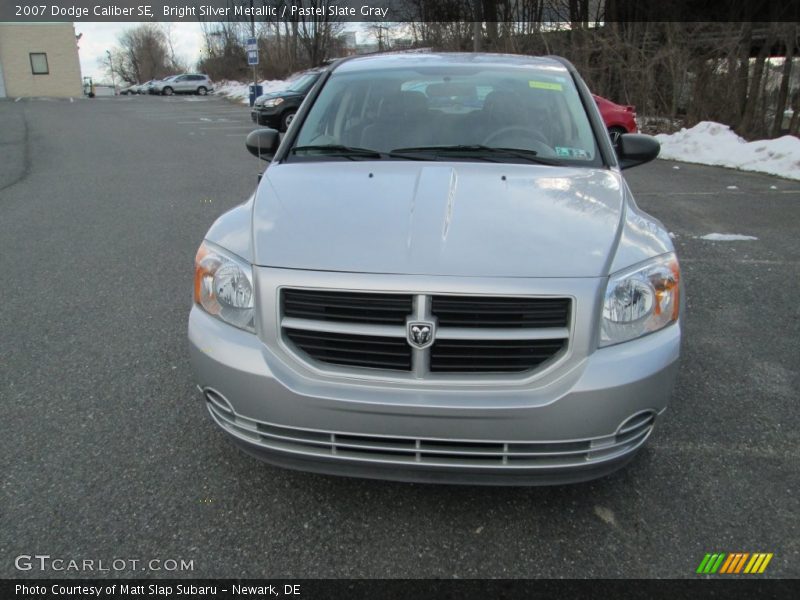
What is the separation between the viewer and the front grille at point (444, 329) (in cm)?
212

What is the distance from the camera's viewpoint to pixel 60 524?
2.34m

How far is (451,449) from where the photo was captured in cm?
210

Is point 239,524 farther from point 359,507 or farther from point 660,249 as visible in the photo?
point 660,249

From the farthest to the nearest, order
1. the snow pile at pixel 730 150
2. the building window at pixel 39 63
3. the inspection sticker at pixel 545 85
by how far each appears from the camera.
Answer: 1. the building window at pixel 39 63
2. the snow pile at pixel 730 150
3. the inspection sticker at pixel 545 85

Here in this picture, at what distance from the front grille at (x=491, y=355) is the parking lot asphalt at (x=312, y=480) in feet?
2.15

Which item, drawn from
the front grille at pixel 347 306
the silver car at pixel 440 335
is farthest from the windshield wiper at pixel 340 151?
the front grille at pixel 347 306

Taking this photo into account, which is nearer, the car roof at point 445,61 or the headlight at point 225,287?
the headlight at point 225,287

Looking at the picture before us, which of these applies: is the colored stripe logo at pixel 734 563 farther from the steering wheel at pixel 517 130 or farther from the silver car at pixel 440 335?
the steering wheel at pixel 517 130

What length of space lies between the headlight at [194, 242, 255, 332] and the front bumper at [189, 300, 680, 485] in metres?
0.12

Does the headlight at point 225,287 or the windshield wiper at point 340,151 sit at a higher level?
the windshield wiper at point 340,151

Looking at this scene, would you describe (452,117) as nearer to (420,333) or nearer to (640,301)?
(640,301)

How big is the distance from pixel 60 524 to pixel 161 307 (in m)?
2.33
